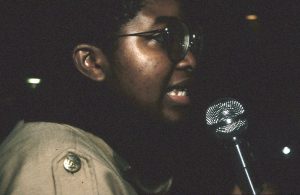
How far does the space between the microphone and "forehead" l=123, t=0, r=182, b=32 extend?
684 mm

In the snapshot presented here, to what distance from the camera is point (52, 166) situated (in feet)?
4.23

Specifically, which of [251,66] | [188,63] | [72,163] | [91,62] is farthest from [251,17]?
[72,163]

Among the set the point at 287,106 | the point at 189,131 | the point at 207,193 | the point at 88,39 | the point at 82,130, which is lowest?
the point at 82,130

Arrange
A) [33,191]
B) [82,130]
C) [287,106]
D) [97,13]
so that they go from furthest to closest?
1. [287,106]
2. [97,13]
3. [82,130]
4. [33,191]

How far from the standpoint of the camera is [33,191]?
48.0 inches

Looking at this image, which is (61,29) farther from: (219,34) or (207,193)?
(219,34)

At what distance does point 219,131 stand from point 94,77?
0.89 metres

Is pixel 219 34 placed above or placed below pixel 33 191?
above

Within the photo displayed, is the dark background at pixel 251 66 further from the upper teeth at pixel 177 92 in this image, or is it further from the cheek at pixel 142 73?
the cheek at pixel 142 73

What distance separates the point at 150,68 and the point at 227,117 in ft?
2.01

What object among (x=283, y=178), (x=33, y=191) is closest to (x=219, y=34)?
(x=283, y=178)

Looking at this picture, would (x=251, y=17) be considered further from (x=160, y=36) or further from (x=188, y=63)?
(x=160, y=36)

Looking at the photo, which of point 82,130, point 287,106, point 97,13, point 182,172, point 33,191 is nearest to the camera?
point 33,191

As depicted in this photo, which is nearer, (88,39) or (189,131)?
(88,39)
